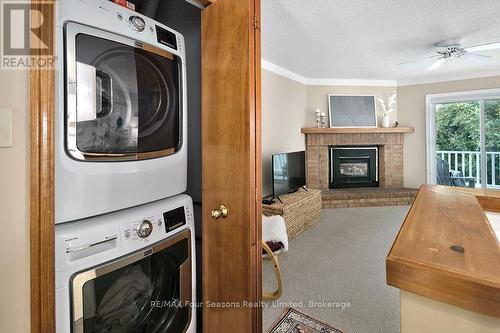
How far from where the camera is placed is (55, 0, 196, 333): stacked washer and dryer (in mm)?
823

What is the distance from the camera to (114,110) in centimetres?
99

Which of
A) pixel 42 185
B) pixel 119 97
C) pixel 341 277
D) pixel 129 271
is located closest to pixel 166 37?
pixel 119 97

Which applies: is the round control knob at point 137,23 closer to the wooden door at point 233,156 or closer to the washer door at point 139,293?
the wooden door at point 233,156

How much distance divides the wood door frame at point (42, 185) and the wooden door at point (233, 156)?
0.61 metres

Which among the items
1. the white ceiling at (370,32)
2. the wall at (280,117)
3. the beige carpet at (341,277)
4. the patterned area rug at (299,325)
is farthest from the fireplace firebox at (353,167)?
the patterned area rug at (299,325)

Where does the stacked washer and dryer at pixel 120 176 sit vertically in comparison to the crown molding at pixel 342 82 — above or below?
below

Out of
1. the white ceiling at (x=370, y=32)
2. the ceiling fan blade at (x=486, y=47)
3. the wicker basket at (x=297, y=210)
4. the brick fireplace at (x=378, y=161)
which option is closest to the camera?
the white ceiling at (x=370, y=32)

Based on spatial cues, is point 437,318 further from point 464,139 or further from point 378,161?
point 464,139

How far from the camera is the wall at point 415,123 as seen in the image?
5.00 metres

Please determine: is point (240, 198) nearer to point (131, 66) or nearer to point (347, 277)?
point (131, 66)

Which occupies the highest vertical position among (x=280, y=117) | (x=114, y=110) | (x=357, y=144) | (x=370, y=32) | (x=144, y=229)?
(x=370, y=32)

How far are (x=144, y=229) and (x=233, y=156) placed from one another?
1.51 ft

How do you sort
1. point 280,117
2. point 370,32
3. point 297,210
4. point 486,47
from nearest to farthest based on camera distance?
point 370,32 → point 486,47 → point 297,210 → point 280,117

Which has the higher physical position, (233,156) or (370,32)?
(370,32)
